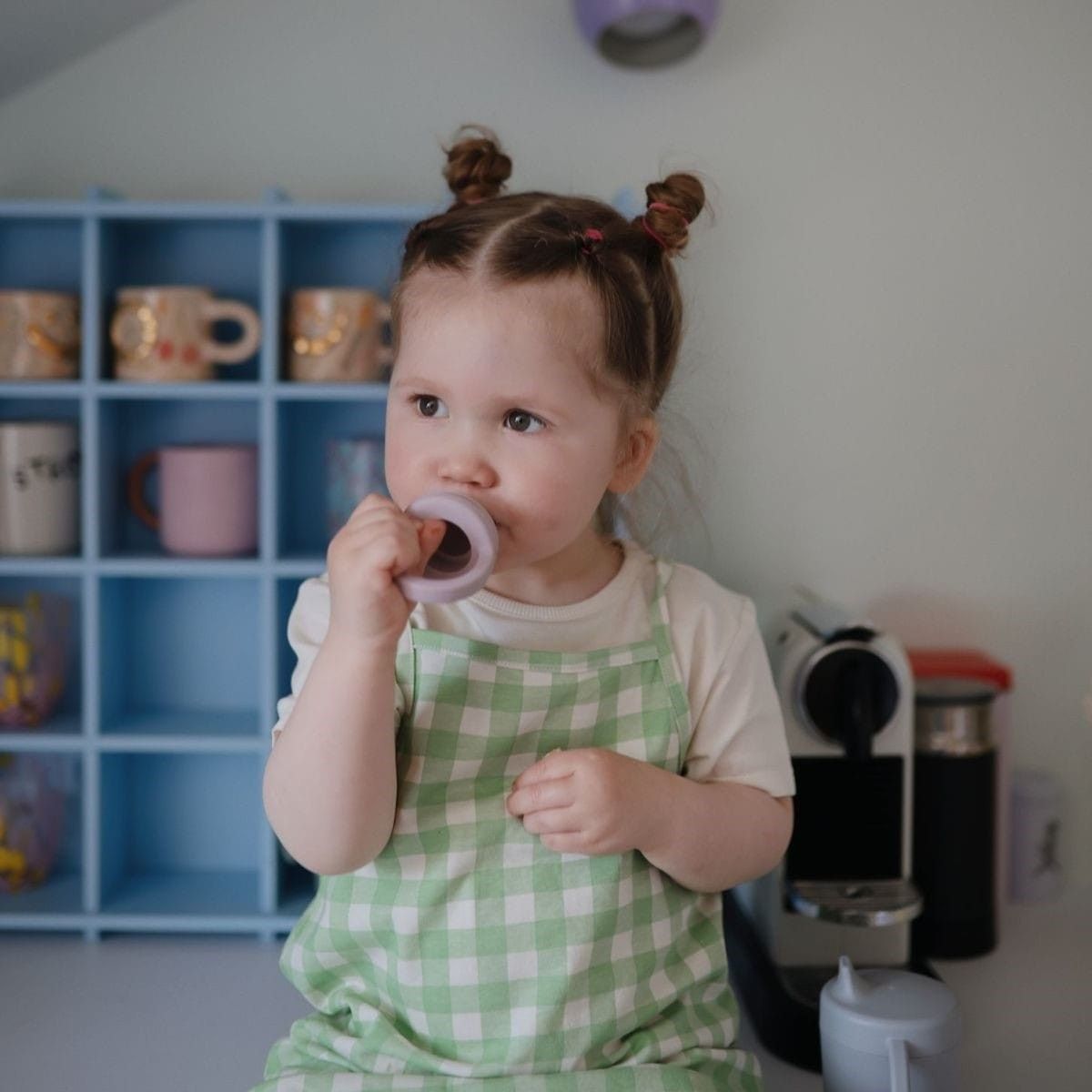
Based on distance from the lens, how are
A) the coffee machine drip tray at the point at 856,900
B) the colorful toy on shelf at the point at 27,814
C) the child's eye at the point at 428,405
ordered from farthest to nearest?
the colorful toy on shelf at the point at 27,814 → the coffee machine drip tray at the point at 856,900 → the child's eye at the point at 428,405

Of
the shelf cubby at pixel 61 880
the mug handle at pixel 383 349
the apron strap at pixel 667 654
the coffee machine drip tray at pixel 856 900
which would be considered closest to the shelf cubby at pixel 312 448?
the mug handle at pixel 383 349

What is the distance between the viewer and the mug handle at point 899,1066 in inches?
35.5

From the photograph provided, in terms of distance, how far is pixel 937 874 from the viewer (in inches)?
52.9

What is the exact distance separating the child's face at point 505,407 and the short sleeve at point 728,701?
0.59ft

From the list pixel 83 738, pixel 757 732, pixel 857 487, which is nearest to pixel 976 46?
pixel 857 487

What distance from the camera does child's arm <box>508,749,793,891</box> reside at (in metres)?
0.92

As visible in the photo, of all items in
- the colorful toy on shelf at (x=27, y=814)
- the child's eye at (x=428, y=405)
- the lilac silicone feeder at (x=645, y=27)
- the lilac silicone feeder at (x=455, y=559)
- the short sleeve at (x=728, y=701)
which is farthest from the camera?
the colorful toy on shelf at (x=27, y=814)

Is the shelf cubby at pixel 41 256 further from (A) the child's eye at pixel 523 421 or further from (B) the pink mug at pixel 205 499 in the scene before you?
(A) the child's eye at pixel 523 421

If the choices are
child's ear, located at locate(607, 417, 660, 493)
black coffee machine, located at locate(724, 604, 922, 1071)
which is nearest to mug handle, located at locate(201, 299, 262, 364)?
child's ear, located at locate(607, 417, 660, 493)

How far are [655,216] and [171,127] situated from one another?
76 cm

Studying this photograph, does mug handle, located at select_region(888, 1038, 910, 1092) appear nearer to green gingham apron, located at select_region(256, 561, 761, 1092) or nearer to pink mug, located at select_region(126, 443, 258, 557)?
green gingham apron, located at select_region(256, 561, 761, 1092)

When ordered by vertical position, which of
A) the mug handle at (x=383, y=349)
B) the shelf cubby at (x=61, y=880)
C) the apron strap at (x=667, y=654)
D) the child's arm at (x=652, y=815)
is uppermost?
the mug handle at (x=383, y=349)

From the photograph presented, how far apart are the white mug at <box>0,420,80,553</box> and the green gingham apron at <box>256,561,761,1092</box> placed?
0.63 metres

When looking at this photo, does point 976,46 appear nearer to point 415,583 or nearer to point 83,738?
point 415,583
